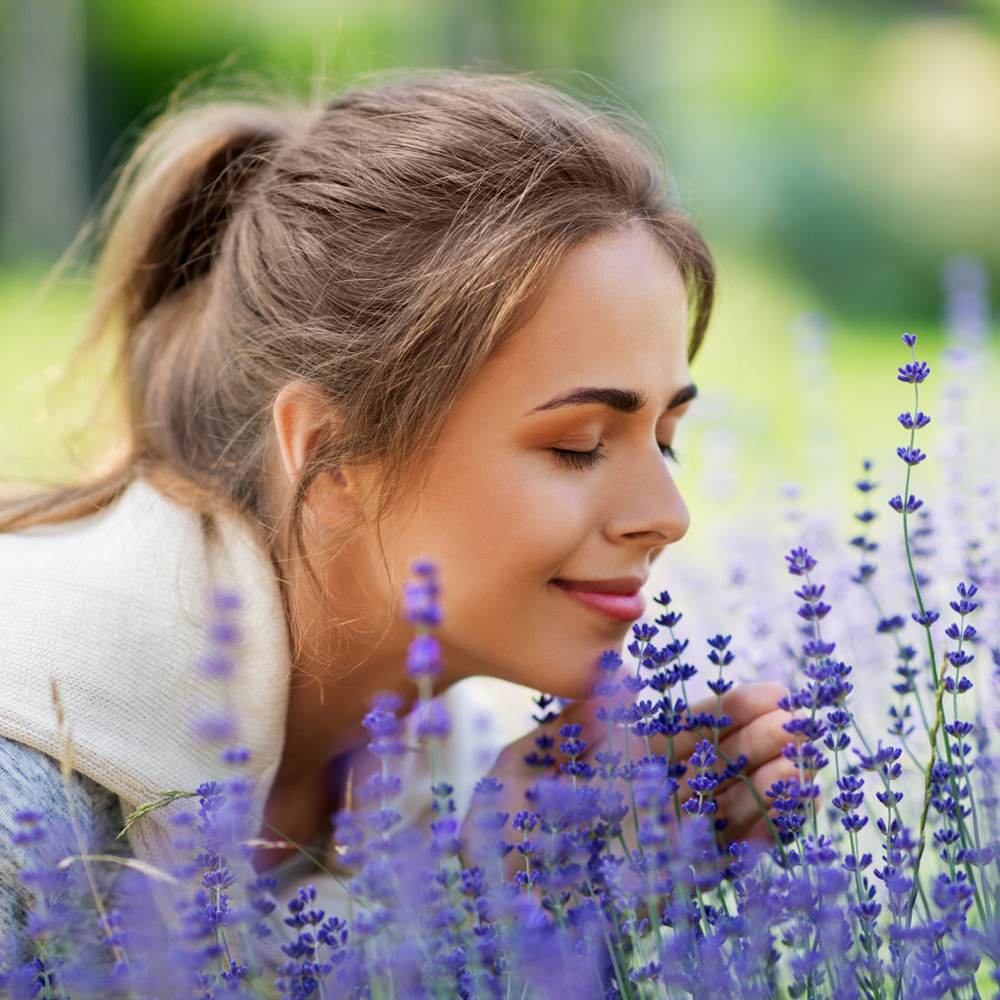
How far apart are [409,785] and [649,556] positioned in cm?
76

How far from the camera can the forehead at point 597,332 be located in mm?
1490

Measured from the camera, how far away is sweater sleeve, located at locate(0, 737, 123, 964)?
1.37 m

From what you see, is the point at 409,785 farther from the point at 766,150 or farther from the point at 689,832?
the point at 766,150

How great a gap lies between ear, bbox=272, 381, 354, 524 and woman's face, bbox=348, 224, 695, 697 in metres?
0.10

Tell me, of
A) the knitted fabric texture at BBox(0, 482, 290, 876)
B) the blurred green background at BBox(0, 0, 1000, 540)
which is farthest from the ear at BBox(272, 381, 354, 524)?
the blurred green background at BBox(0, 0, 1000, 540)

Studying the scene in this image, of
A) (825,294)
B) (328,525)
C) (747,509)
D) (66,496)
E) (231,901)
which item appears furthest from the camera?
(825,294)

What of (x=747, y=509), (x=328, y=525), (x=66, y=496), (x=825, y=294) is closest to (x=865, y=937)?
(x=328, y=525)

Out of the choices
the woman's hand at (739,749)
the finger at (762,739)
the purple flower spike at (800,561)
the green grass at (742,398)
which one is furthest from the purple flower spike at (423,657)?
the green grass at (742,398)

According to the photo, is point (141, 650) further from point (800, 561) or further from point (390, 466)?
point (800, 561)

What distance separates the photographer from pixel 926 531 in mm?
A: 1512

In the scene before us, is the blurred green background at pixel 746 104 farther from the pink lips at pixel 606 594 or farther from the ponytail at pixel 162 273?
the pink lips at pixel 606 594

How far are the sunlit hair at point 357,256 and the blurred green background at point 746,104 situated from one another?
20.9ft

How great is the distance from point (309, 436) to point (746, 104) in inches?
419

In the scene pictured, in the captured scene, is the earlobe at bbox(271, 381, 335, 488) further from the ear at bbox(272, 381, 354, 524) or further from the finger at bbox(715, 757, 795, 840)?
the finger at bbox(715, 757, 795, 840)
